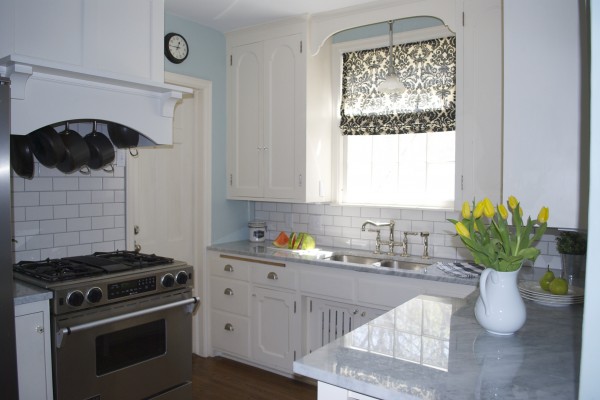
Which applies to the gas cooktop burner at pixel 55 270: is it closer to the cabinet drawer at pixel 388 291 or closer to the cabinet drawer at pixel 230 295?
the cabinet drawer at pixel 230 295

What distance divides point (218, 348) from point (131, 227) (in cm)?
128

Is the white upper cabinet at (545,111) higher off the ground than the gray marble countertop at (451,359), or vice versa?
the white upper cabinet at (545,111)

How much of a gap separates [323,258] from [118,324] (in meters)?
1.49

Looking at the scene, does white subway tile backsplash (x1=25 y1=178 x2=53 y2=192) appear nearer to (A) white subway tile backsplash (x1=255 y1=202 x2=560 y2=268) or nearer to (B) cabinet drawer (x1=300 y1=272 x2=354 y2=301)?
(B) cabinet drawer (x1=300 y1=272 x2=354 y2=301)

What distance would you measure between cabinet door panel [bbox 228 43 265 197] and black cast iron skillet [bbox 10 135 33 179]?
5.58ft

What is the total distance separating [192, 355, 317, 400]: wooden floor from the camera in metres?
3.25

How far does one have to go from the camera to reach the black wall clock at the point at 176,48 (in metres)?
3.59

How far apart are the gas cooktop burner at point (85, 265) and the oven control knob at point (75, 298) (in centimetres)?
12

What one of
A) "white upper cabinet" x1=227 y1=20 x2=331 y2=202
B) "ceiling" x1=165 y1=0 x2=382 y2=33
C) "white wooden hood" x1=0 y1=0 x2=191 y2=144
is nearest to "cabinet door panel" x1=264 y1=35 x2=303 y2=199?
"white upper cabinet" x1=227 y1=20 x2=331 y2=202

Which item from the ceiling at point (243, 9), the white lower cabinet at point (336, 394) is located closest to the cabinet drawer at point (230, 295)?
the ceiling at point (243, 9)

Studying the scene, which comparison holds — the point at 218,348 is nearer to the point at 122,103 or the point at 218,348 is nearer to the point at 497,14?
the point at 122,103

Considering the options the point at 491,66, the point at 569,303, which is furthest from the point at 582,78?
the point at 491,66

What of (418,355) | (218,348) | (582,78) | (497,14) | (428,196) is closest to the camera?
(418,355)

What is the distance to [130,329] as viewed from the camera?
99.9 inches
